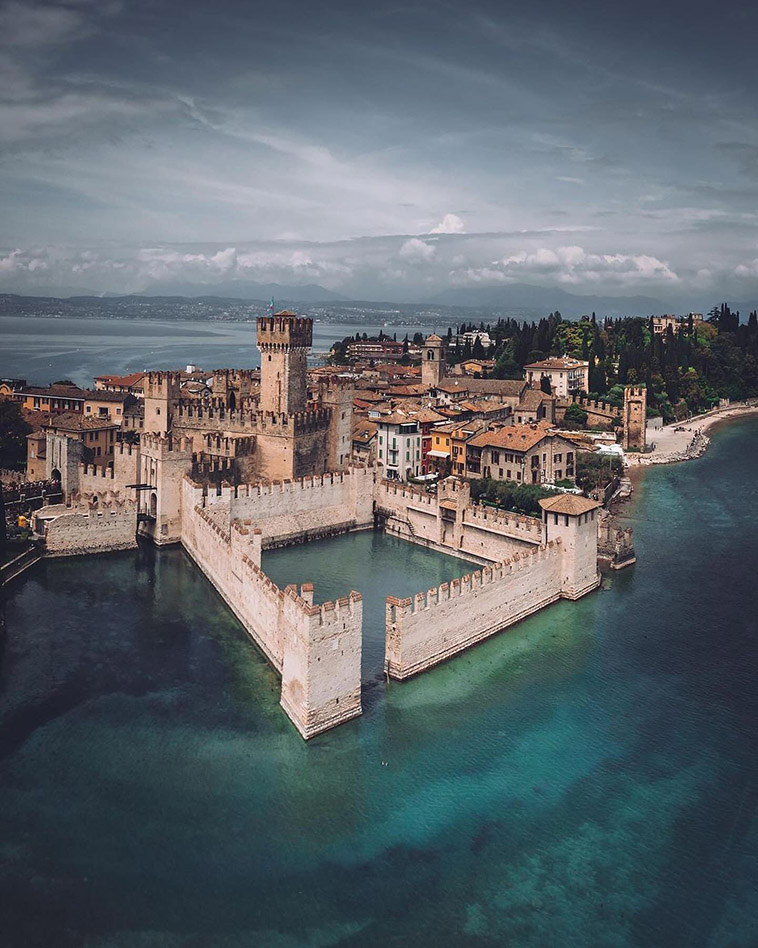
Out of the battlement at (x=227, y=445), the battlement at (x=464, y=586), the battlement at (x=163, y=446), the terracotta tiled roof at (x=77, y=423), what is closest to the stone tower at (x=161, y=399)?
the battlement at (x=227, y=445)

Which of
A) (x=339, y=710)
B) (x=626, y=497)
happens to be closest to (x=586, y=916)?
(x=339, y=710)

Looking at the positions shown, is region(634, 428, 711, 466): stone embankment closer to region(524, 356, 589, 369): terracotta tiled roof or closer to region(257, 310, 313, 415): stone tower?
region(524, 356, 589, 369): terracotta tiled roof

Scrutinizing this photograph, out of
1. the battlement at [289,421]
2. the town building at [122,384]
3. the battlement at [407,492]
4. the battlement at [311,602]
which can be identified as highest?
the town building at [122,384]

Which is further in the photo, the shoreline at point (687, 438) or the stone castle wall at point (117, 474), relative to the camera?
the shoreline at point (687, 438)

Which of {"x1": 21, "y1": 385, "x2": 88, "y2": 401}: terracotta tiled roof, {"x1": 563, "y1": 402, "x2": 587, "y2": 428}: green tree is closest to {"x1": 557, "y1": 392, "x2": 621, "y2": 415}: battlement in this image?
{"x1": 563, "y1": 402, "x2": 587, "y2": 428}: green tree

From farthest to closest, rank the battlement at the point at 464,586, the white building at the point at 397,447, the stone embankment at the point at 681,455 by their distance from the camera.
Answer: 1. the stone embankment at the point at 681,455
2. the white building at the point at 397,447
3. the battlement at the point at 464,586

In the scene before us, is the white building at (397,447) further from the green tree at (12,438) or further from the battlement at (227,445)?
the green tree at (12,438)

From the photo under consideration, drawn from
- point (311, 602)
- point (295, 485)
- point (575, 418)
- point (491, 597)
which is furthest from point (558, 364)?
point (311, 602)
